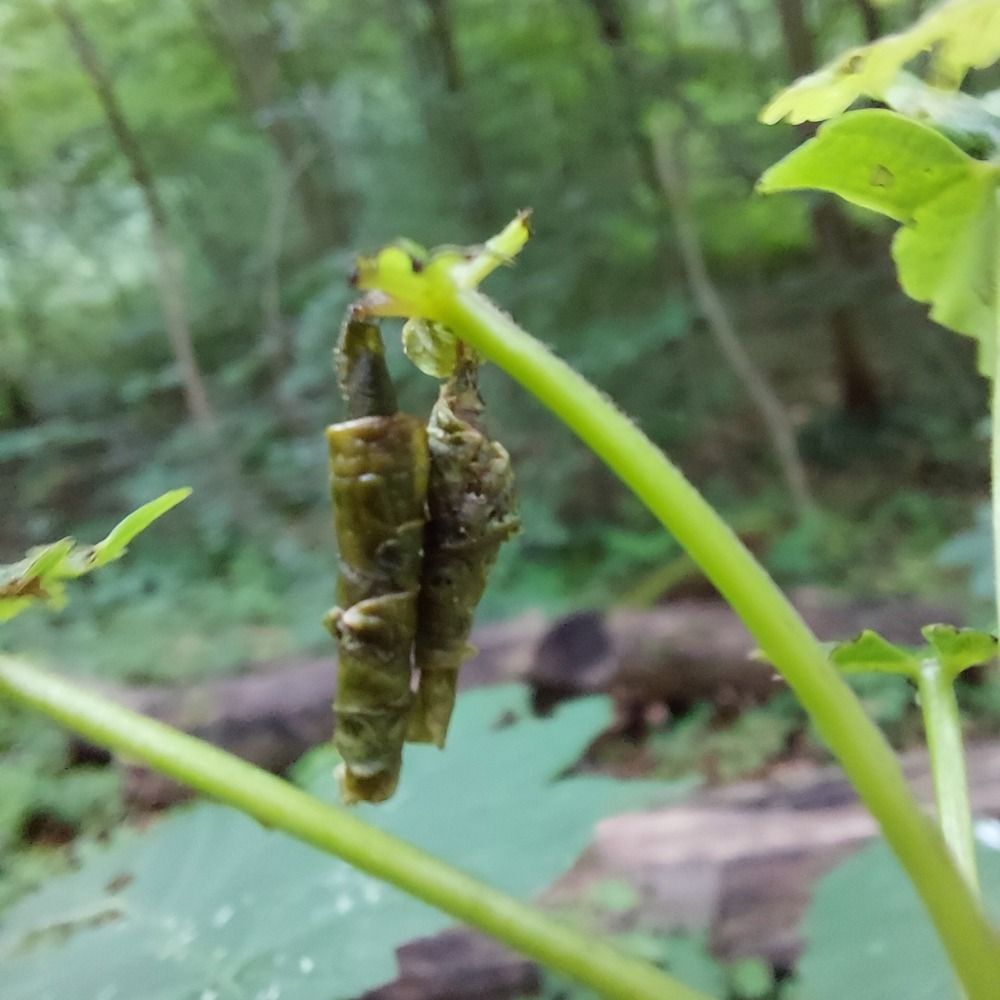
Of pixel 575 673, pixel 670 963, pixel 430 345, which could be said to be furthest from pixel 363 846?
pixel 575 673

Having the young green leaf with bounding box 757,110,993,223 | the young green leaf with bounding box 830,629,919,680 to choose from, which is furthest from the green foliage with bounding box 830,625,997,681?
the young green leaf with bounding box 757,110,993,223

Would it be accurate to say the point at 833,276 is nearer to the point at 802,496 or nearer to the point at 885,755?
the point at 802,496

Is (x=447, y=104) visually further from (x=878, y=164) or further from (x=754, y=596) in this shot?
(x=754, y=596)

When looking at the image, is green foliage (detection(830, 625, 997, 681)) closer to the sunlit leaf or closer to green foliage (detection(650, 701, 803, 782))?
the sunlit leaf

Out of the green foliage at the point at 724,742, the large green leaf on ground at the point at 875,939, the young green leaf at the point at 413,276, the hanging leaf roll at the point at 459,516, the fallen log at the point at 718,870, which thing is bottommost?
the green foliage at the point at 724,742

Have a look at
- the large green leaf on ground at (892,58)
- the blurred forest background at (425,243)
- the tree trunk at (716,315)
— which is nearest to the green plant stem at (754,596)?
the large green leaf on ground at (892,58)

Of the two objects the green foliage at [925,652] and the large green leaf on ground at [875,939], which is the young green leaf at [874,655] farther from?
the large green leaf on ground at [875,939]
